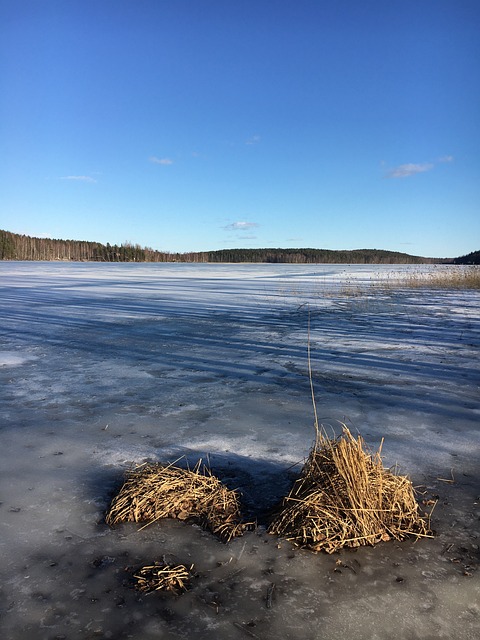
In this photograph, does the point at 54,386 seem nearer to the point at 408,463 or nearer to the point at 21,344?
the point at 21,344

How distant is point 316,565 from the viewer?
228cm

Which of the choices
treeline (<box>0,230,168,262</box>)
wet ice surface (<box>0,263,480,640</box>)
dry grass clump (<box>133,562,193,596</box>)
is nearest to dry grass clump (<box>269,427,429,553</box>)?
wet ice surface (<box>0,263,480,640</box>)

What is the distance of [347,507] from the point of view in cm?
255

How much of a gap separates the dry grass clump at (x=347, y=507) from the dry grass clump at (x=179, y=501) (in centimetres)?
29

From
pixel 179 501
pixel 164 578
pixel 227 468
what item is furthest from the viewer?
pixel 227 468

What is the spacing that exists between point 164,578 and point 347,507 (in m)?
1.04

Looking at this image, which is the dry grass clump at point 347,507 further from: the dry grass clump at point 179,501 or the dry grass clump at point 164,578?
the dry grass clump at point 164,578

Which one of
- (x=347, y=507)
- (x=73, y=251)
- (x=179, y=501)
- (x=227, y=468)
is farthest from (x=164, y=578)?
(x=73, y=251)

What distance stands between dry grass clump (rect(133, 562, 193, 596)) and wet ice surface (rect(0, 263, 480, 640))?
45mm

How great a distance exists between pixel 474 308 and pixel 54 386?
12.1 meters

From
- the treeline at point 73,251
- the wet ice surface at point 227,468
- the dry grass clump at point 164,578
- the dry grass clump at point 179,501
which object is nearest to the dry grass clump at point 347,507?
the wet ice surface at point 227,468

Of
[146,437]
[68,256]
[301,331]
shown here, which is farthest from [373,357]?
[68,256]

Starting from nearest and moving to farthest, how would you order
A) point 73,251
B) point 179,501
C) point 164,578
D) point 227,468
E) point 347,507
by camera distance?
1. point 164,578
2. point 347,507
3. point 179,501
4. point 227,468
5. point 73,251

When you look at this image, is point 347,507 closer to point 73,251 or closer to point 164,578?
point 164,578
